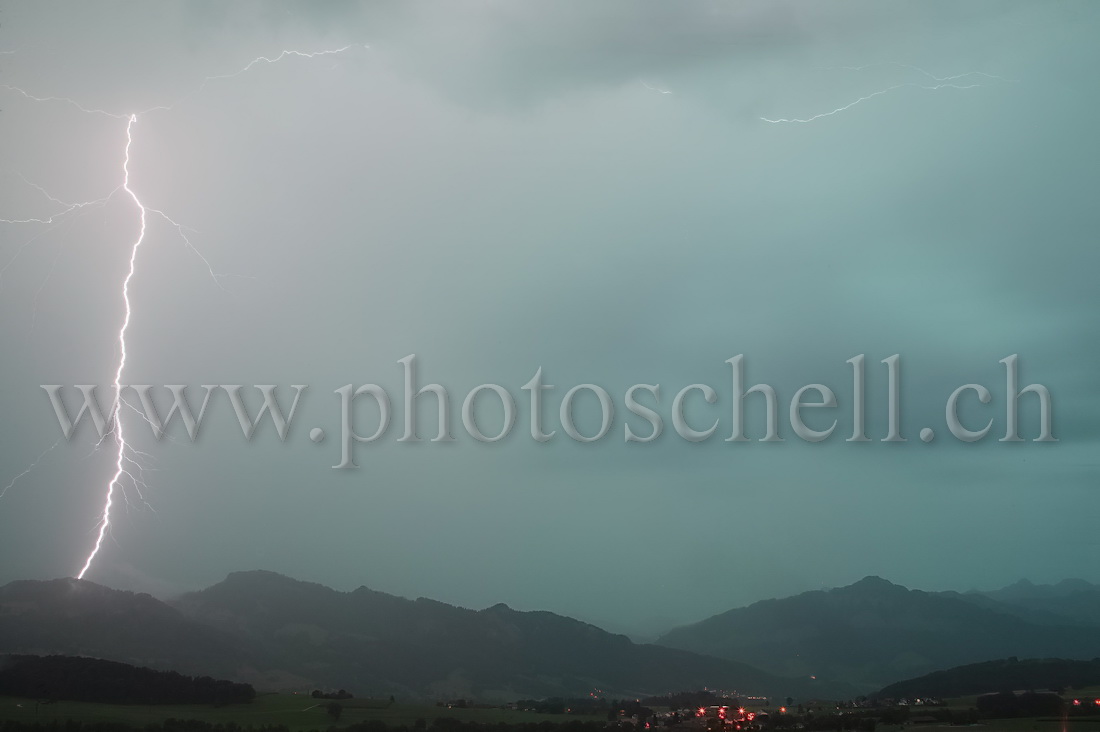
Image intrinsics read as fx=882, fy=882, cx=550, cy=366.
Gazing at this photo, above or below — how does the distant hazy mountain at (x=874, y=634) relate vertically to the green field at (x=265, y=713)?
below

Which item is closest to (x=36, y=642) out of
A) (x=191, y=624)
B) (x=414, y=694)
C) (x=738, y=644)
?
(x=191, y=624)

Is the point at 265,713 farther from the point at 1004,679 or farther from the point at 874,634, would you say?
the point at 874,634

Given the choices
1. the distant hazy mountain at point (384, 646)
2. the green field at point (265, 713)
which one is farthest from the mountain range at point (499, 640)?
the green field at point (265, 713)

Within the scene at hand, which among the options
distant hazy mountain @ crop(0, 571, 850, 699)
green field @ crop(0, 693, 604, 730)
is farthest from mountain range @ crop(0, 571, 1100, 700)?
green field @ crop(0, 693, 604, 730)

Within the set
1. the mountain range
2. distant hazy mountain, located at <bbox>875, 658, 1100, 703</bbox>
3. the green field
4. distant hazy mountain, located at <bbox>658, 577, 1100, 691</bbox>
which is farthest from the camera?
distant hazy mountain, located at <bbox>658, 577, 1100, 691</bbox>

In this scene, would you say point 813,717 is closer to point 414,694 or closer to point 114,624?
point 414,694

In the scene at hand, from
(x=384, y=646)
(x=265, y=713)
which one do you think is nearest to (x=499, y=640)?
(x=384, y=646)

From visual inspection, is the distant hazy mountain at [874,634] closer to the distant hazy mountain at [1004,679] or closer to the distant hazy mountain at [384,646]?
the distant hazy mountain at [384,646]

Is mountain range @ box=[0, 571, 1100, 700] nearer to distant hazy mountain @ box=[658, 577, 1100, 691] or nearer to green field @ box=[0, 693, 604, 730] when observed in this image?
distant hazy mountain @ box=[658, 577, 1100, 691]
